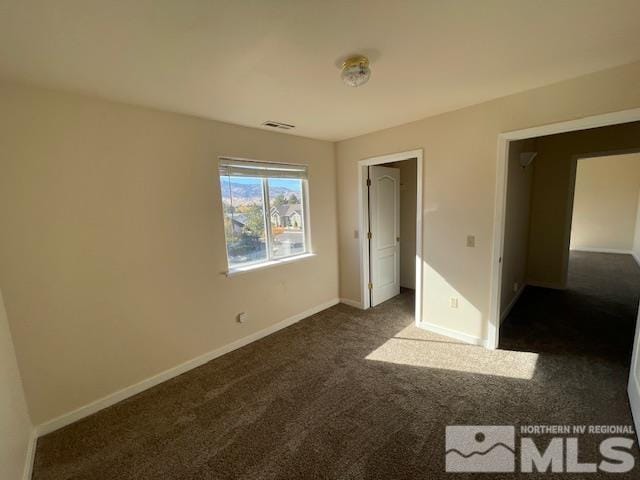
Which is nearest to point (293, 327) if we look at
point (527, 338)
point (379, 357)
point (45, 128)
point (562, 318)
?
point (379, 357)

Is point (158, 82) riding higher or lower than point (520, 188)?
higher

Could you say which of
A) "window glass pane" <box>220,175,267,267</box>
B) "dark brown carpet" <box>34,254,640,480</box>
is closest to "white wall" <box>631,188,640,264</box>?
"dark brown carpet" <box>34,254,640,480</box>

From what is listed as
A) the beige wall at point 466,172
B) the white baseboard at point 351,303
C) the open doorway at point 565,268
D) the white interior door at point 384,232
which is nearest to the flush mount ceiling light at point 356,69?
the beige wall at point 466,172

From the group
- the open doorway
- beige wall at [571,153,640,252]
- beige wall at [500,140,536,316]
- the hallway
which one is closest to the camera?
the open doorway

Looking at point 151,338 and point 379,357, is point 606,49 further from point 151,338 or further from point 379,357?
point 151,338

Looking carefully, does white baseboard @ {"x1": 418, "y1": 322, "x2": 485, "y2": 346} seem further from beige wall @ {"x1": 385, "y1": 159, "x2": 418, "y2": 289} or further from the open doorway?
beige wall @ {"x1": 385, "y1": 159, "x2": 418, "y2": 289}

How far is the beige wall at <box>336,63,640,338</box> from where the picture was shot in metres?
2.12

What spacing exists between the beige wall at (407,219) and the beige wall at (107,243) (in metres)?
2.56

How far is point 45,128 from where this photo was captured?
1.83 m

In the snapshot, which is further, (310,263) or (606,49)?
(310,263)

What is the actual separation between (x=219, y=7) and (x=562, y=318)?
4518 millimetres

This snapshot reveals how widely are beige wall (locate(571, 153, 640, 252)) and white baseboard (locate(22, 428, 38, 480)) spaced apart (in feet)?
31.0

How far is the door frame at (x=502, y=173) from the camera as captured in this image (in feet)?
6.52

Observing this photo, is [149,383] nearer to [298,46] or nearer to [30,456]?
[30,456]
